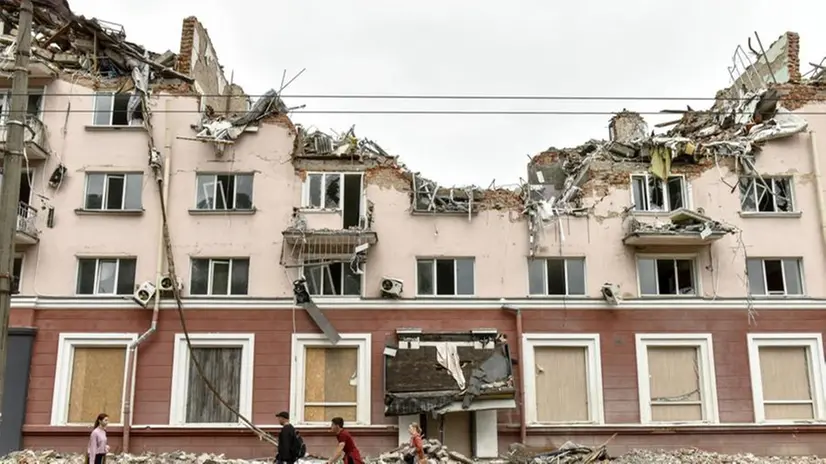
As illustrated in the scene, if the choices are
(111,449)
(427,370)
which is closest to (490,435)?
(427,370)

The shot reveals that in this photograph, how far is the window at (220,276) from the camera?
21.4 metres

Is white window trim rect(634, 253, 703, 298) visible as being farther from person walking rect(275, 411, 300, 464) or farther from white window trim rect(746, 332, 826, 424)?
person walking rect(275, 411, 300, 464)

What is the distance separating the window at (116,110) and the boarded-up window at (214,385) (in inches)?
277

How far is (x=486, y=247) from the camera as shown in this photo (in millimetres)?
21891

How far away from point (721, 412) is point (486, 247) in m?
7.77

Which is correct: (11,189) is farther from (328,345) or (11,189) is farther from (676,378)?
(676,378)

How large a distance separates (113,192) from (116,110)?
97.5 inches

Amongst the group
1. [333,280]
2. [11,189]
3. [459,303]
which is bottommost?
[459,303]

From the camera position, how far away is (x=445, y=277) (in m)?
21.8

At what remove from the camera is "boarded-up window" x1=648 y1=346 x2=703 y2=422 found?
20969 mm

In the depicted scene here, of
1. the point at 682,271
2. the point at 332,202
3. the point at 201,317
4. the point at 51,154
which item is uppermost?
the point at 51,154

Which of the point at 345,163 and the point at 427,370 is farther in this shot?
the point at 345,163

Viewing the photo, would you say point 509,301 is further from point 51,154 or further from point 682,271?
point 51,154

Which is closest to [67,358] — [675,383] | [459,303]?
[459,303]
